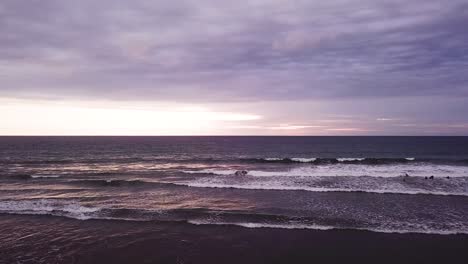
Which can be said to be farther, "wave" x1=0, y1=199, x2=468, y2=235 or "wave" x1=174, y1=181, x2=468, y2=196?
"wave" x1=174, y1=181, x2=468, y2=196

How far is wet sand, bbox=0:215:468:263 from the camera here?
11328mm

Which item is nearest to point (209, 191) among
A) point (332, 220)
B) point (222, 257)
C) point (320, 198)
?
point (320, 198)

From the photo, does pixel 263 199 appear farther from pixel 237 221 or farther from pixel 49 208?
pixel 49 208

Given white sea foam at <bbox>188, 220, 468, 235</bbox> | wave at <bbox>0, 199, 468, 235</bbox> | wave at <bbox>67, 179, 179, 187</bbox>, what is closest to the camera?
white sea foam at <bbox>188, 220, 468, 235</bbox>

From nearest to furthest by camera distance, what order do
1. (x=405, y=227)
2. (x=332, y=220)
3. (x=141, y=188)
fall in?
(x=405, y=227) → (x=332, y=220) → (x=141, y=188)

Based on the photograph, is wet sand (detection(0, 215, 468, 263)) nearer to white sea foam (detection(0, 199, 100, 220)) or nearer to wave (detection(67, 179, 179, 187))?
white sea foam (detection(0, 199, 100, 220))

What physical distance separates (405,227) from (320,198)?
19.9ft

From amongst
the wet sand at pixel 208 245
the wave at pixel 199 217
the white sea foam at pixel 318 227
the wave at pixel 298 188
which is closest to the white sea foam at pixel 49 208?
the wave at pixel 199 217

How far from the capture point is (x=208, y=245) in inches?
495

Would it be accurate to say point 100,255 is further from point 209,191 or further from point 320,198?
point 320,198

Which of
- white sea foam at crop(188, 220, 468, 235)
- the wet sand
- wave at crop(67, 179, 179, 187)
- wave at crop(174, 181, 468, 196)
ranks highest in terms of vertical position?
wave at crop(174, 181, 468, 196)

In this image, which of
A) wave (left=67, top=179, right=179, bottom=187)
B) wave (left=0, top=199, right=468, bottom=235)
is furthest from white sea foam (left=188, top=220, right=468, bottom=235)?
wave (left=67, top=179, right=179, bottom=187)

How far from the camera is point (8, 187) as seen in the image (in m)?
24.6

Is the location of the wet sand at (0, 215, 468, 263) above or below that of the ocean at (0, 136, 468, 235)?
below
